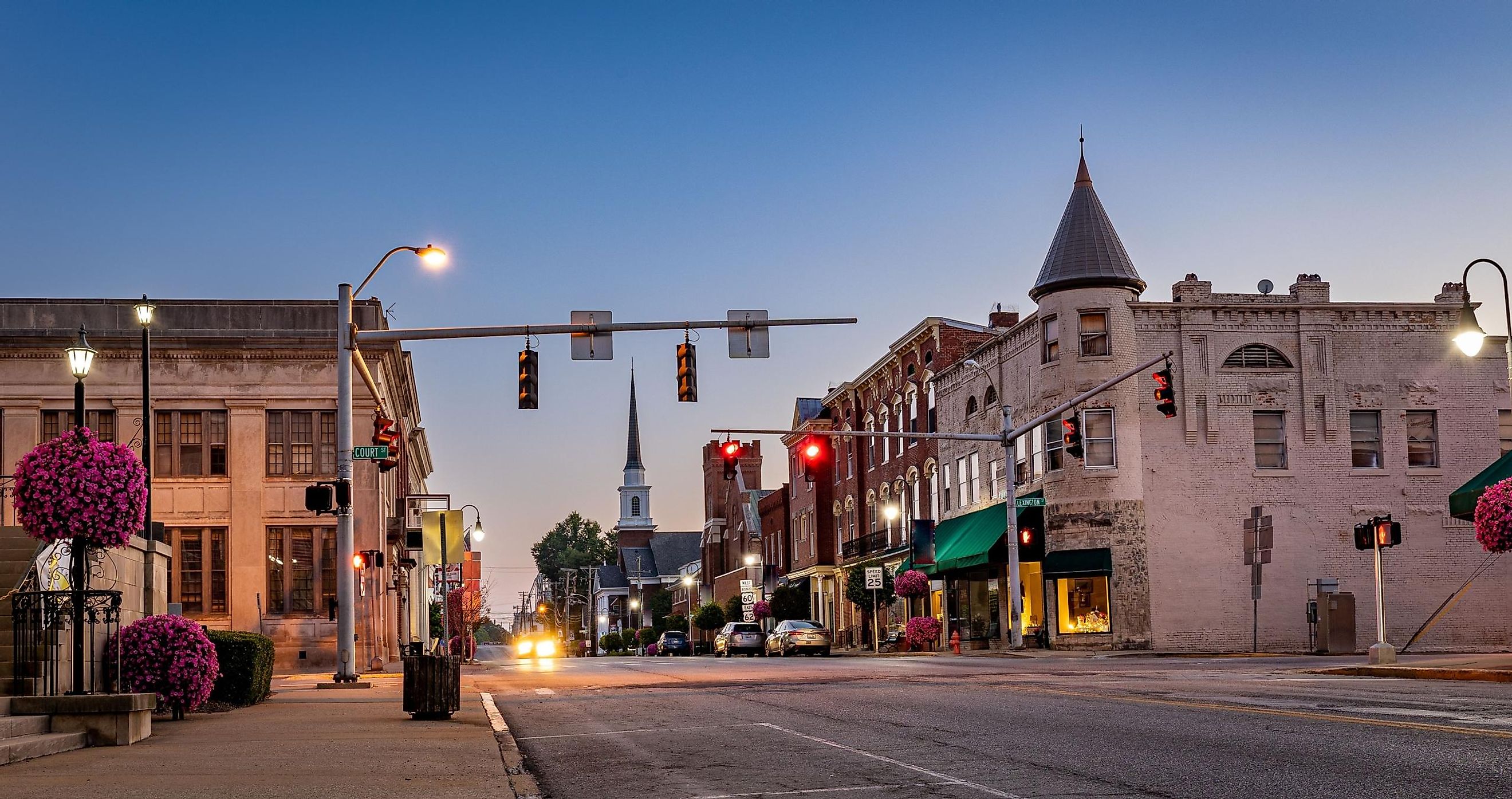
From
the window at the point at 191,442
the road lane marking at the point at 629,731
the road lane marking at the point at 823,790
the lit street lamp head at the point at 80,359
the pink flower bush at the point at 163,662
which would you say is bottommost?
the road lane marking at the point at 629,731

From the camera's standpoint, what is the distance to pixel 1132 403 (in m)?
44.1

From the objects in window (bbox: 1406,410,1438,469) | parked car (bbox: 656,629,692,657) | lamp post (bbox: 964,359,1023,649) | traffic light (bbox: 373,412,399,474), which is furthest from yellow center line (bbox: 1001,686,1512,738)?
parked car (bbox: 656,629,692,657)

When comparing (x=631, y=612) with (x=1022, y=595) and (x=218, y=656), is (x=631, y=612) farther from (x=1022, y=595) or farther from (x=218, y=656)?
(x=218, y=656)

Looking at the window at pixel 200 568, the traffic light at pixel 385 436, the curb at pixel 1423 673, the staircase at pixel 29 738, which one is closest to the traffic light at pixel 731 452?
the traffic light at pixel 385 436

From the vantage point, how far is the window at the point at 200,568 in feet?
140

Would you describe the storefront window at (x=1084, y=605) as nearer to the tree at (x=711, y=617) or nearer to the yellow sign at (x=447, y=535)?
the yellow sign at (x=447, y=535)

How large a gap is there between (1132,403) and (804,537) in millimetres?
34845

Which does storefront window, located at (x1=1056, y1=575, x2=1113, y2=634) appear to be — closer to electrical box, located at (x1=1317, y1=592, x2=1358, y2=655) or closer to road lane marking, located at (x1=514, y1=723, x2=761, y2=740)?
electrical box, located at (x1=1317, y1=592, x2=1358, y2=655)

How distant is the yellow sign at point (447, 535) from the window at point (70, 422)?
1364cm

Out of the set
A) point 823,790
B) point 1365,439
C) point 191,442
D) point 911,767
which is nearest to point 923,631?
Result: point 1365,439

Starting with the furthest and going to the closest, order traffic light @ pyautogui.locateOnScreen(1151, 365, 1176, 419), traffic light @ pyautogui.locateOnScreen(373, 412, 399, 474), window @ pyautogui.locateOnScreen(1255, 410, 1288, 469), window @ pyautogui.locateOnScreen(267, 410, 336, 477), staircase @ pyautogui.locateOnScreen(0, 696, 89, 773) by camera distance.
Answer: window @ pyautogui.locateOnScreen(1255, 410, 1288, 469) < window @ pyautogui.locateOnScreen(267, 410, 336, 477) < traffic light @ pyautogui.locateOnScreen(1151, 365, 1176, 419) < traffic light @ pyautogui.locateOnScreen(373, 412, 399, 474) < staircase @ pyautogui.locateOnScreen(0, 696, 89, 773)

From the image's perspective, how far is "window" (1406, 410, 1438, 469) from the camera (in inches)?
1761

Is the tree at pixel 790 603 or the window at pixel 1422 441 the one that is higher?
the window at pixel 1422 441

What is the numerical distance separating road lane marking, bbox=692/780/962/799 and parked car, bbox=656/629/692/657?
2557 inches
